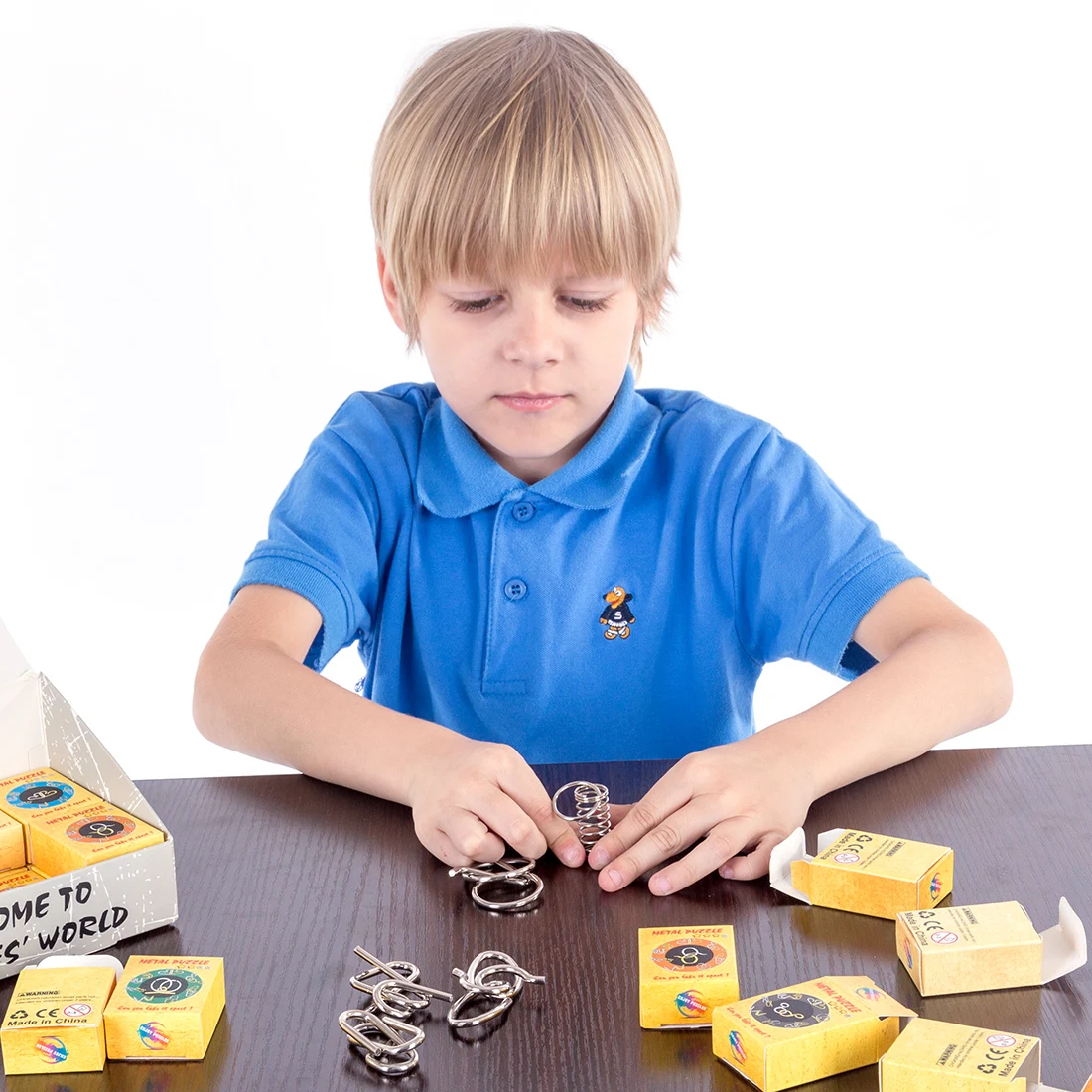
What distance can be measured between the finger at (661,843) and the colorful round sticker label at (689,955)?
4.3 inches

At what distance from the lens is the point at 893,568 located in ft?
4.23

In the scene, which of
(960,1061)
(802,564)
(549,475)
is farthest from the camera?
(549,475)

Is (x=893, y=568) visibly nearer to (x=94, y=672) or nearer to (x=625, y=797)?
(x=625, y=797)

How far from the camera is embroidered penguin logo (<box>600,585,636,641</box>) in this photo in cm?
142

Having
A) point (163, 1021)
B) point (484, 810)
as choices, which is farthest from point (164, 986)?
point (484, 810)

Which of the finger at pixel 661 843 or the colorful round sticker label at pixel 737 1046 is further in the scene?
the finger at pixel 661 843

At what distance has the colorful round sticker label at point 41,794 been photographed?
91 cm

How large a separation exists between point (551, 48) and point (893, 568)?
0.59 m

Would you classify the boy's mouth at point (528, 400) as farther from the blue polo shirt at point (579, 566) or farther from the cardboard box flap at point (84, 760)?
the cardboard box flap at point (84, 760)

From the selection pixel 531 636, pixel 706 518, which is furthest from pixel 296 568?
pixel 706 518

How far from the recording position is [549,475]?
145 cm

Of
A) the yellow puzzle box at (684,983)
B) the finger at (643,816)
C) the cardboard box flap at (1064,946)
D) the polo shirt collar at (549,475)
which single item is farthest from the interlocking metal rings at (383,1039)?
the polo shirt collar at (549,475)

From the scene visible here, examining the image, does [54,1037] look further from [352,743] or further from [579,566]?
[579,566]

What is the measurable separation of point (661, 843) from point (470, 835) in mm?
126
